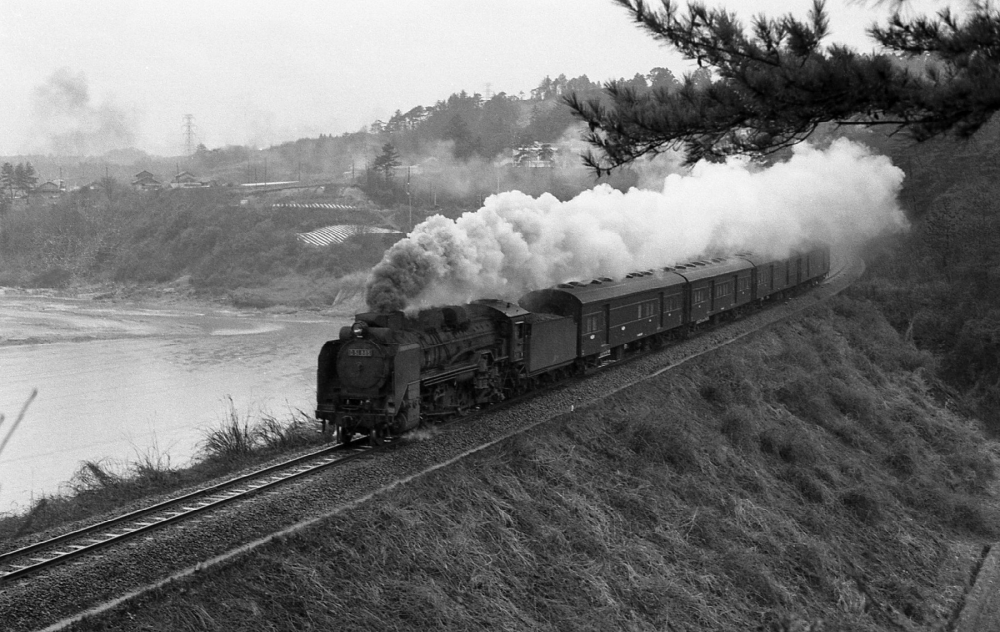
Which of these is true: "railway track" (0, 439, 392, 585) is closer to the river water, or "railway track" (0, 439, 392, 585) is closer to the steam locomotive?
the steam locomotive

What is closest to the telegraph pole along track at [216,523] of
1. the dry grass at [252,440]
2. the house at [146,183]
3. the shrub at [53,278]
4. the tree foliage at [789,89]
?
the dry grass at [252,440]

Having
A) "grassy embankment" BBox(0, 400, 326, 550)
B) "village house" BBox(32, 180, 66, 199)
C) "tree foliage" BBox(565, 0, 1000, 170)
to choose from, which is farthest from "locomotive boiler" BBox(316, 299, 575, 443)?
"village house" BBox(32, 180, 66, 199)

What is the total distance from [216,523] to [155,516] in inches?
40.9

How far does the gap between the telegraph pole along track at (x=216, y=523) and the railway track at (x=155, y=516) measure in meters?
0.01

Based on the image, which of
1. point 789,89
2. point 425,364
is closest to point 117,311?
point 425,364

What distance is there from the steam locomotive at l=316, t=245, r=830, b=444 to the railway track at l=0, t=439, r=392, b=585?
0.95 meters

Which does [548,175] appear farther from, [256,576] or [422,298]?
[256,576]

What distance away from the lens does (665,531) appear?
13773mm

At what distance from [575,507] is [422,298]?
4.48 meters

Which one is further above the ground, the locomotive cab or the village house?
the village house

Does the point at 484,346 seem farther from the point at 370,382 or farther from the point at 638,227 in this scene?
the point at 638,227

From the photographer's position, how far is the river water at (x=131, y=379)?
76.6 feet

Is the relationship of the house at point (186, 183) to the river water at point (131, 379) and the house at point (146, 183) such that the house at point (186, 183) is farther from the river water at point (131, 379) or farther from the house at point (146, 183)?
→ the river water at point (131, 379)

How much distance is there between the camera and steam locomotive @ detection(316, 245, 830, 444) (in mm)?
13609
